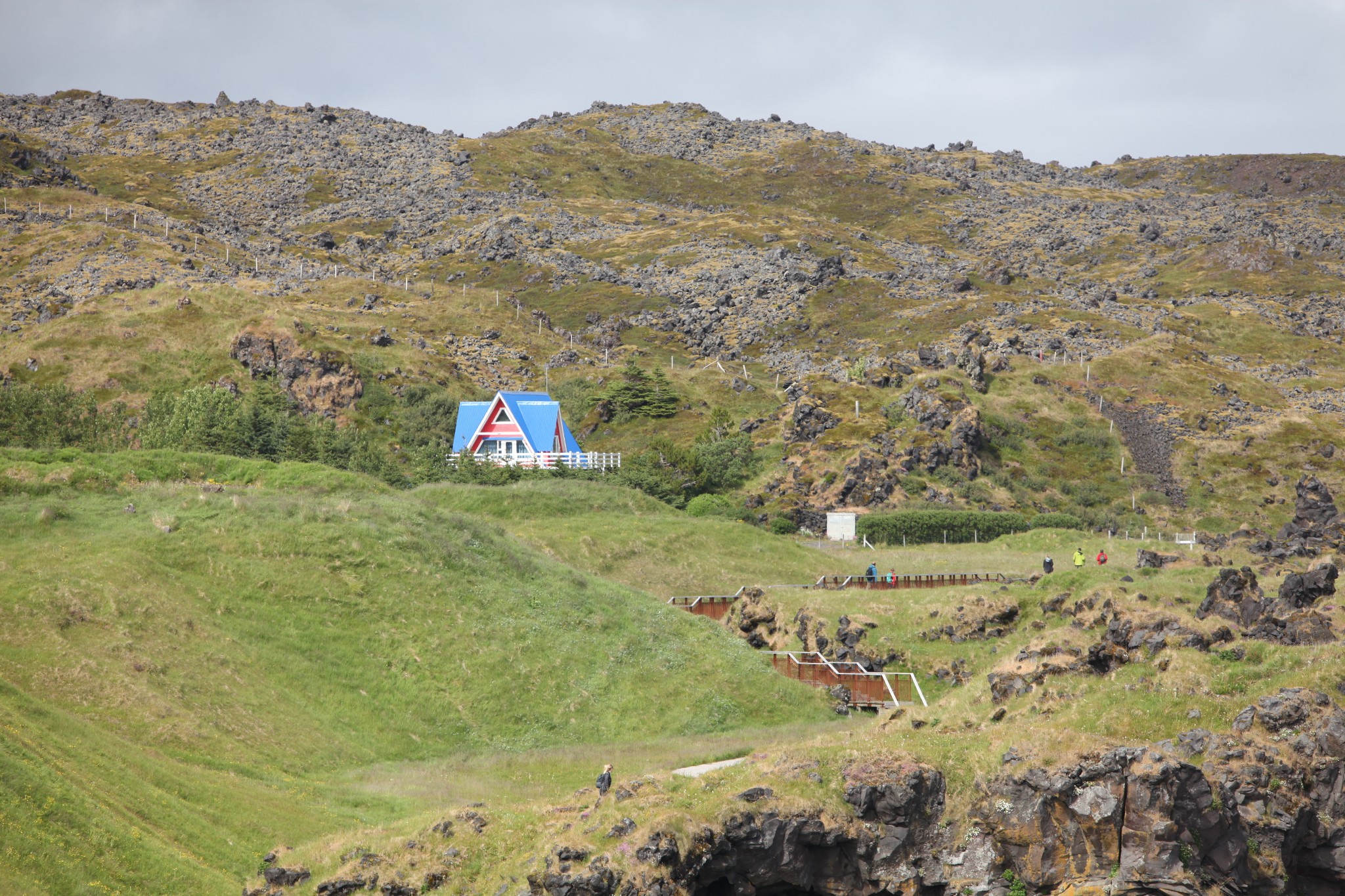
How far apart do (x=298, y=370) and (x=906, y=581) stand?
6624 cm

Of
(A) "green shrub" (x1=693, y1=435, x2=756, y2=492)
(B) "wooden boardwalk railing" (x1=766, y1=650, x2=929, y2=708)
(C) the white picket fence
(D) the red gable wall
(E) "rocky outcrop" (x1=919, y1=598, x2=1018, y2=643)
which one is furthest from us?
(A) "green shrub" (x1=693, y1=435, x2=756, y2=492)

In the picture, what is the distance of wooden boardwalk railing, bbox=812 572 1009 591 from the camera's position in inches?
2253

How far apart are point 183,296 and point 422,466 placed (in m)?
47.9

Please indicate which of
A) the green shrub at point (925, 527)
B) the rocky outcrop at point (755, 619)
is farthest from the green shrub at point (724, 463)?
the rocky outcrop at point (755, 619)

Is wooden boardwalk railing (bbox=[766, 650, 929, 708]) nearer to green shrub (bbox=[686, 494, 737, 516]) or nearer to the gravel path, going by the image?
green shrub (bbox=[686, 494, 737, 516])

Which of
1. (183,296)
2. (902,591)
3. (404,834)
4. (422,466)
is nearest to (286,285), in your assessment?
(183,296)

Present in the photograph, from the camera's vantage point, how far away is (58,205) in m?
167

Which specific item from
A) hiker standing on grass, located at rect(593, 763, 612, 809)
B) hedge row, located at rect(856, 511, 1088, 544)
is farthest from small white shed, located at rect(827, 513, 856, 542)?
hiker standing on grass, located at rect(593, 763, 612, 809)

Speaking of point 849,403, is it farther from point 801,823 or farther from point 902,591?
point 801,823

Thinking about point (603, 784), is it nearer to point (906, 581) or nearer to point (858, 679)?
point (858, 679)

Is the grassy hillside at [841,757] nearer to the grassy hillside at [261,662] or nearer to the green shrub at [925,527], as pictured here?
the grassy hillside at [261,662]

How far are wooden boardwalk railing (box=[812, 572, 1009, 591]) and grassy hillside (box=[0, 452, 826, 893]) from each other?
1227 cm

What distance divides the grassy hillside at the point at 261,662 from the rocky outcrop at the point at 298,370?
47341 millimetres

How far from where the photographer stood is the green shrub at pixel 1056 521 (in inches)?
3401
